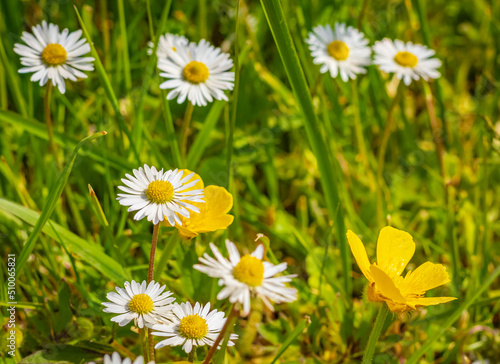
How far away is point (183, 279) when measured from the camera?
1355 millimetres

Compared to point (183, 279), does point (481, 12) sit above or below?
above

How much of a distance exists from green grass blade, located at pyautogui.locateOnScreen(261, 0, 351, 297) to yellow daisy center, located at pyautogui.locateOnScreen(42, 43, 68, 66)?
1.71 ft

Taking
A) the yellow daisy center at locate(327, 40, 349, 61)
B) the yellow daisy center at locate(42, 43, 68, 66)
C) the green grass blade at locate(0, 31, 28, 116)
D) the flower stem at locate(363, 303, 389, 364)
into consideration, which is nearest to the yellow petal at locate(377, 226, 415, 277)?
the flower stem at locate(363, 303, 389, 364)

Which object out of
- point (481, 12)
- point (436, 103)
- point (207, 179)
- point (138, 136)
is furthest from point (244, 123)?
point (481, 12)

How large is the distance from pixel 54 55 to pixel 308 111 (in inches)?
26.1

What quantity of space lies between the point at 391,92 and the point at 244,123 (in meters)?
0.78

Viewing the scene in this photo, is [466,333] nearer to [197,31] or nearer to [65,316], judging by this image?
[65,316]

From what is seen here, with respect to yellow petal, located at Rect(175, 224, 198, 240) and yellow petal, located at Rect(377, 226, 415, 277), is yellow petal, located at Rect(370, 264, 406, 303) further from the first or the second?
yellow petal, located at Rect(175, 224, 198, 240)

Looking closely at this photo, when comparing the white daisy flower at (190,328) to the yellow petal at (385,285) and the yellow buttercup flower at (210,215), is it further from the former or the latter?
the yellow petal at (385,285)

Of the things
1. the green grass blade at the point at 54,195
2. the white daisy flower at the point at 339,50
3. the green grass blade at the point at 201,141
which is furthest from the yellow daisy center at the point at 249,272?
the white daisy flower at the point at 339,50

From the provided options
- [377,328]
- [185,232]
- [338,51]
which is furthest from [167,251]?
[338,51]

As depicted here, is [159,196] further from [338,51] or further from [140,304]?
[338,51]

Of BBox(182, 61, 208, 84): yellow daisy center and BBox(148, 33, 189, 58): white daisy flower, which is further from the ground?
BBox(148, 33, 189, 58): white daisy flower

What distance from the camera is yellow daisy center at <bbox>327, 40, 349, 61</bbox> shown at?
1.77 m
